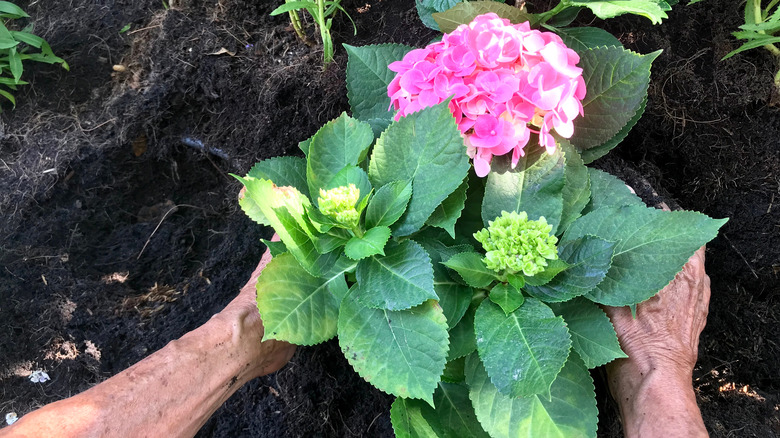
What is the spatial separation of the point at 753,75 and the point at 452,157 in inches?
47.6

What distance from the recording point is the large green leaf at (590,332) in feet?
3.36

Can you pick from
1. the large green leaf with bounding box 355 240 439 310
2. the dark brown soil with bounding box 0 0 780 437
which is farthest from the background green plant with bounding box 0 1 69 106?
the large green leaf with bounding box 355 240 439 310

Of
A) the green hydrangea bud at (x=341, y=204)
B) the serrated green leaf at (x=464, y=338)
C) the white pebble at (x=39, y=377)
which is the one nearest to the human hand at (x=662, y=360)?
the serrated green leaf at (x=464, y=338)

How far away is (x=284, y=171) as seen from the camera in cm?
121

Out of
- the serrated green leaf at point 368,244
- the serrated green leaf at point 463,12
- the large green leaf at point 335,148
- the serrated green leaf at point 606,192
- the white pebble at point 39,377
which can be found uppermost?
the serrated green leaf at point 463,12

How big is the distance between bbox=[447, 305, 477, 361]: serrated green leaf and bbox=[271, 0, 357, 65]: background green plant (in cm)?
100

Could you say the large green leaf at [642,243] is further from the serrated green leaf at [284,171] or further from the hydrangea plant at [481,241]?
the serrated green leaf at [284,171]

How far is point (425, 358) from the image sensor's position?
95 centimetres

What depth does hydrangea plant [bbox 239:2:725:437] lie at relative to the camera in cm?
94

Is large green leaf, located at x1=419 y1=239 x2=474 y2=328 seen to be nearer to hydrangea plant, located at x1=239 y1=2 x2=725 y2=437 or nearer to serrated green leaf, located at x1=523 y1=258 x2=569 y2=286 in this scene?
hydrangea plant, located at x1=239 y1=2 x2=725 y2=437

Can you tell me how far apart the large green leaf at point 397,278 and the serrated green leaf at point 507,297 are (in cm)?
15

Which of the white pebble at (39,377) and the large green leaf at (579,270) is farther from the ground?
the large green leaf at (579,270)

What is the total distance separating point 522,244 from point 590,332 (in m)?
0.30

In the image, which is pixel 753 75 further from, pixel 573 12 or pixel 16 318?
pixel 16 318
